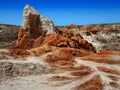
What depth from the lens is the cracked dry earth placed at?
1012 inches

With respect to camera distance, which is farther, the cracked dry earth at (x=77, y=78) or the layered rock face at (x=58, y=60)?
the layered rock face at (x=58, y=60)

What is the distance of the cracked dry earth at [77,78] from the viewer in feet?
84.3

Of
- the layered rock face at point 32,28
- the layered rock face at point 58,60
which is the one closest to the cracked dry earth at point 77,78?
the layered rock face at point 58,60

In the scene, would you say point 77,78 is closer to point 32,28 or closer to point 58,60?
point 58,60

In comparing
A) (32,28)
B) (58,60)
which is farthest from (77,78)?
(32,28)

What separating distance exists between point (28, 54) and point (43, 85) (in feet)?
39.7

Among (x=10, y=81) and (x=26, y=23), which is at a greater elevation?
(x=26, y=23)

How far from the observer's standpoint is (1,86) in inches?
997

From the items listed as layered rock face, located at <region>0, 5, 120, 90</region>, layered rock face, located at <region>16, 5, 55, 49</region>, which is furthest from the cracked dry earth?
layered rock face, located at <region>16, 5, 55, 49</region>

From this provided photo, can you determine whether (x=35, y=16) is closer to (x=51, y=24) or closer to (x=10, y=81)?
(x=51, y=24)

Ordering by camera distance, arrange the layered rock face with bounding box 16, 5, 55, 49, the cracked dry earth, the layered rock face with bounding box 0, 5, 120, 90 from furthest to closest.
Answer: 1. the layered rock face with bounding box 16, 5, 55, 49
2. the layered rock face with bounding box 0, 5, 120, 90
3. the cracked dry earth

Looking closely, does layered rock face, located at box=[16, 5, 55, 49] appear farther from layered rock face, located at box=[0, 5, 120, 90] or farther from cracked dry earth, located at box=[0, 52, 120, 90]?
cracked dry earth, located at box=[0, 52, 120, 90]

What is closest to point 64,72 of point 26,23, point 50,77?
point 50,77

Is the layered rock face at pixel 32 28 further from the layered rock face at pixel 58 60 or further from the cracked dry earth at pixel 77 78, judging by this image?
the cracked dry earth at pixel 77 78
